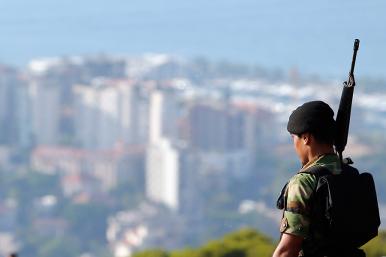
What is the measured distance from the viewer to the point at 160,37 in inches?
3696

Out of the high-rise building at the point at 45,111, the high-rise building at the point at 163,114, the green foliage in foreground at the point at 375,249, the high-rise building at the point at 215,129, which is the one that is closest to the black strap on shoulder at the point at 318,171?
the green foliage in foreground at the point at 375,249

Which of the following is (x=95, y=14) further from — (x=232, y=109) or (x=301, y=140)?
(x=301, y=140)

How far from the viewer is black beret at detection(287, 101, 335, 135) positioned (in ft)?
5.51

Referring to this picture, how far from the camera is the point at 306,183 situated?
164 cm

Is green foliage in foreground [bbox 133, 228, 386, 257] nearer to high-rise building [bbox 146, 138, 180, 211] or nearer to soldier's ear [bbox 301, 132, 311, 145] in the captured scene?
soldier's ear [bbox 301, 132, 311, 145]

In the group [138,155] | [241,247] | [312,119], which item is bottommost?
[138,155]

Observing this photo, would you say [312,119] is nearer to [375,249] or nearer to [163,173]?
[375,249]

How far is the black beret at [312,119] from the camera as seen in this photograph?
1.68 meters

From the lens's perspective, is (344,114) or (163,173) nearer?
(344,114)

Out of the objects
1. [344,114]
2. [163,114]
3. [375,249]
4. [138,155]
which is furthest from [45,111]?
[344,114]

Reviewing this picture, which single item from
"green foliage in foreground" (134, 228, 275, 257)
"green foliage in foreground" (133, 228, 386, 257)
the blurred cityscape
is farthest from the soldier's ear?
the blurred cityscape

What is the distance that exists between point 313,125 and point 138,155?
2049 inches

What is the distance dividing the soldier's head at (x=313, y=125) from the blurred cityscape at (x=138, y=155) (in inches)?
1429

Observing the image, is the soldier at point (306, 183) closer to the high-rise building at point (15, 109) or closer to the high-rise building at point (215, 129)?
the high-rise building at point (215, 129)
